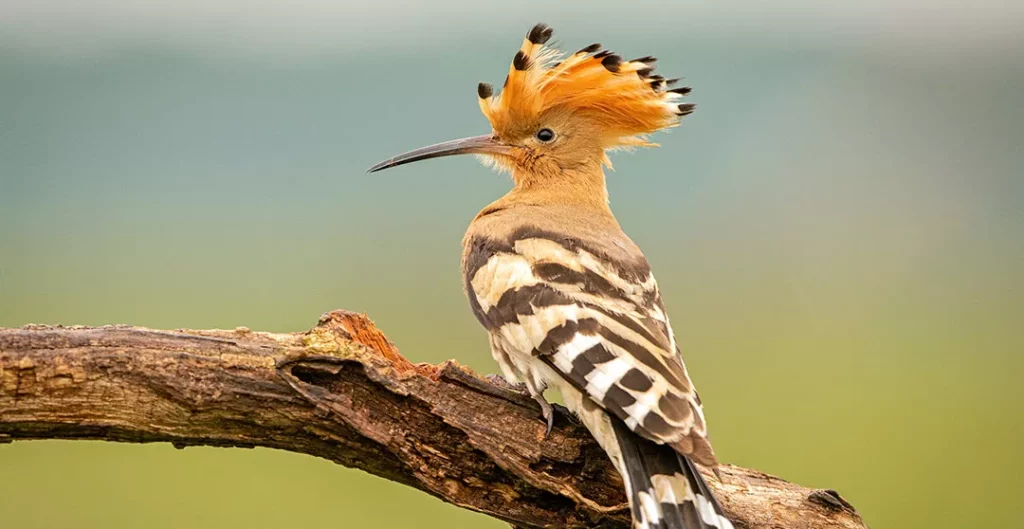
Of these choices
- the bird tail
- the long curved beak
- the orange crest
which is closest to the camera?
the bird tail

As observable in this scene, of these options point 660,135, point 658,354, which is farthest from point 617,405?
point 660,135

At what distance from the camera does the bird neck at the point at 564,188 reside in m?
2.89

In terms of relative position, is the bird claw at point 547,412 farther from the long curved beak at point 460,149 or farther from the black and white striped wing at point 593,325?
the long curved beak at point 460,149

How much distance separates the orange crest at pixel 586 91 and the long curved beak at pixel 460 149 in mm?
64

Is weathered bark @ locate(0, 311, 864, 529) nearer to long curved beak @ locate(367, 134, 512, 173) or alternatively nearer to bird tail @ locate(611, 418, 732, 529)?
bird tail @ locate(611, 418, 732, 529)

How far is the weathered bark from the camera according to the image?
1877 millimetres

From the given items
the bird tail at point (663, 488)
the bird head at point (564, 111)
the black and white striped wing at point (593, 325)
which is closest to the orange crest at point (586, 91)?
the bird head at point (564, 111)

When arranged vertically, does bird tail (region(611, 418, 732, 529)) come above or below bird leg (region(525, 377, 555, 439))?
below

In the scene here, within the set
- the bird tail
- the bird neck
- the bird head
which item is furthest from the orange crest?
the bird tail

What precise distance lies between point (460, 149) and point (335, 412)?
1.27m

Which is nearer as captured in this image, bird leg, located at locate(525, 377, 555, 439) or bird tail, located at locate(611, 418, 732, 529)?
bird tail, located at locate(611, 418, 732, 529)

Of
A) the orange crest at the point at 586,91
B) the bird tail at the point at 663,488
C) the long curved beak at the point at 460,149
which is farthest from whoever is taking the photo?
the long curved beak at the point at 460,149

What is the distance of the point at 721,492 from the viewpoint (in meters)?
2.09

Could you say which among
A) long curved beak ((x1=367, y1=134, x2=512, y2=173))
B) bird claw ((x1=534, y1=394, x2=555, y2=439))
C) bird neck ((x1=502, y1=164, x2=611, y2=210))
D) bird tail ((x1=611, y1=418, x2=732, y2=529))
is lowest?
bird tail ((x1=611, y1=418, x2=732, y2=529))
